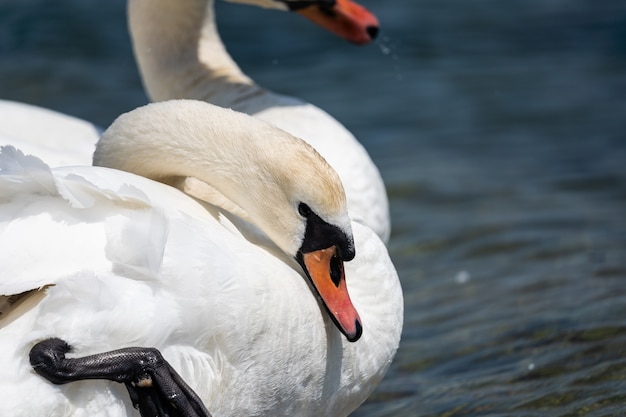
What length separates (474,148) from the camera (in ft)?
28.3

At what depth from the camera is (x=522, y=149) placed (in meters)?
8.55

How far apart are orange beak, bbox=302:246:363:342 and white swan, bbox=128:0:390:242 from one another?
168 cm

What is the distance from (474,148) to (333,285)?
16.4 ft

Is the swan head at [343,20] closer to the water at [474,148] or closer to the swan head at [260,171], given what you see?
the water at [474,148]

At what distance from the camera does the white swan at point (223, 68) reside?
554 cm

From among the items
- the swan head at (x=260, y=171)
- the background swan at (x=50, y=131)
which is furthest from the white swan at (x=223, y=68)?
the swan head at (x=260, y=171)

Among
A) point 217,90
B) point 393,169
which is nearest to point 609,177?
point 393,169

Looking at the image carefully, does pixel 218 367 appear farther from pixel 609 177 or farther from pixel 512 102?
pixel 512 102

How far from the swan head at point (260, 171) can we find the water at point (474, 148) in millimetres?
1213

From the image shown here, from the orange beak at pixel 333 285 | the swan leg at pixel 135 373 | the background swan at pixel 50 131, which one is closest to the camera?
the swan leg at pixel 135 373

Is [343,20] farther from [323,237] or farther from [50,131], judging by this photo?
[323,237]

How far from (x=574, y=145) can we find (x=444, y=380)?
3.67 meters

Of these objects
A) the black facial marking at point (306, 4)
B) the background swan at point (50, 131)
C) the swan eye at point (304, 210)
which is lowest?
the background swan at point (50, 131)

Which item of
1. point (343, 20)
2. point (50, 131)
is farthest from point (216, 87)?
point (50, 131)
